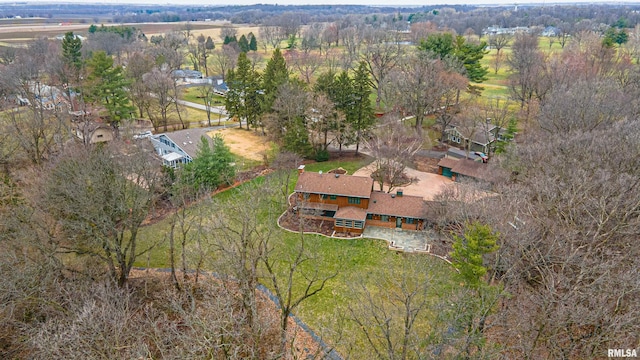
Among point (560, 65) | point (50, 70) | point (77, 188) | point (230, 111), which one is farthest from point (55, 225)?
point (560, 65)

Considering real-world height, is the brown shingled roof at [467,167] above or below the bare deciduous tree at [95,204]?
below

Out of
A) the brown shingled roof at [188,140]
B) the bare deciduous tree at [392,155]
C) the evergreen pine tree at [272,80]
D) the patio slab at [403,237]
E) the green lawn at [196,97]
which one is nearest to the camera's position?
the patio slab at [403,237]

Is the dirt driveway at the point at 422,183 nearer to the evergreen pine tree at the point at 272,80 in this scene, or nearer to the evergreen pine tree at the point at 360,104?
the evergreen pine tree at the point at 360,104

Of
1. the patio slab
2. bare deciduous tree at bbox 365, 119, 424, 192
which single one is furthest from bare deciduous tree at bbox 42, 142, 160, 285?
bare deciduous tree at bbox 365, 119, 424, 192

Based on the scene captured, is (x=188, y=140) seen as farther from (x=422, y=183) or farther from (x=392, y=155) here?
(x=422, y=183)

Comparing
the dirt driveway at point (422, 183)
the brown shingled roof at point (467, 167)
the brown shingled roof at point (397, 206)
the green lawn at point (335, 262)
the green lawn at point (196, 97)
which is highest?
the green lawn at point (196, 97)

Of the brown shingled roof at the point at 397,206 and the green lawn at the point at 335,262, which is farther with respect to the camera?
the brown shingled roof at the point at 397,206

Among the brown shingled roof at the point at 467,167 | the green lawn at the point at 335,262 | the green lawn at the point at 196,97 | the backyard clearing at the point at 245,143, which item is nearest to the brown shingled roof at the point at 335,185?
the green lawn at the point at 335,262

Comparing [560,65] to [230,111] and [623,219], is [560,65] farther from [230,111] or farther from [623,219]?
[230,111]
